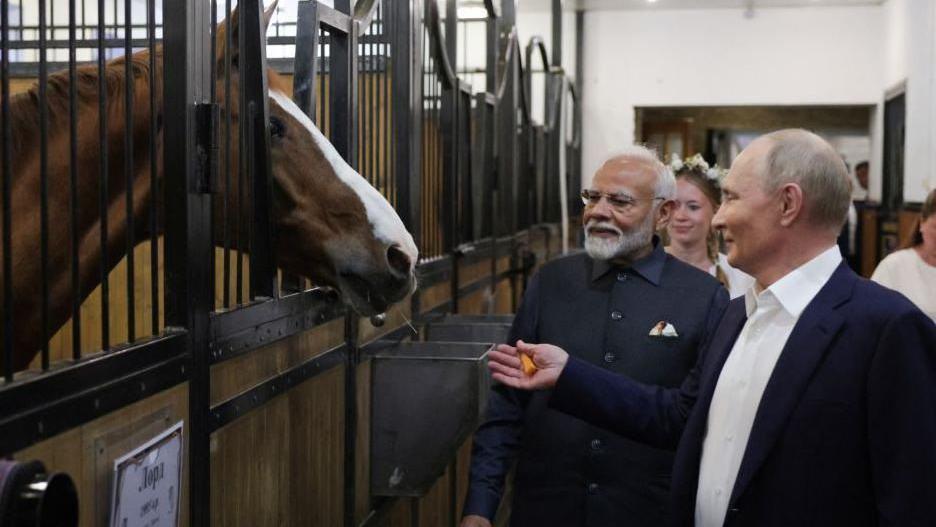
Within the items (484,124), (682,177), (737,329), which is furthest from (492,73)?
(737,329)

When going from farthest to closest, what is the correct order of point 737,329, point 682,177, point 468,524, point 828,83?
point 828,83, point 682,177, point 468,524, point 737,329

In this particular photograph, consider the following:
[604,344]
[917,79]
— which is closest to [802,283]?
[604,344]

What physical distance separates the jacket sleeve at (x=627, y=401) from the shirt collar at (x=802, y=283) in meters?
0.35

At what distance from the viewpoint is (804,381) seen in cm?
153

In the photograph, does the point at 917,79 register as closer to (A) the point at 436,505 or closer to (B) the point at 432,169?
(B) the point at 432,169

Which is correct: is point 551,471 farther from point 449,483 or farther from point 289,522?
point 449,483

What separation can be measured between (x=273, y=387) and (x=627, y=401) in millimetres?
676

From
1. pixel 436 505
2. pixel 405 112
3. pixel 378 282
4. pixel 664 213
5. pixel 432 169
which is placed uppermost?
pixel 405 112

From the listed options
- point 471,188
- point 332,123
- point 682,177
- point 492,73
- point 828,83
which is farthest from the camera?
point 828,83

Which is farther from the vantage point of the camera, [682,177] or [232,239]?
[682,177]

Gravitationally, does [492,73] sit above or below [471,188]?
above

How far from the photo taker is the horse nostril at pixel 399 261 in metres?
2.03

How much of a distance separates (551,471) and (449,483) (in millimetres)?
1524

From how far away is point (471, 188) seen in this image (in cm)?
439
